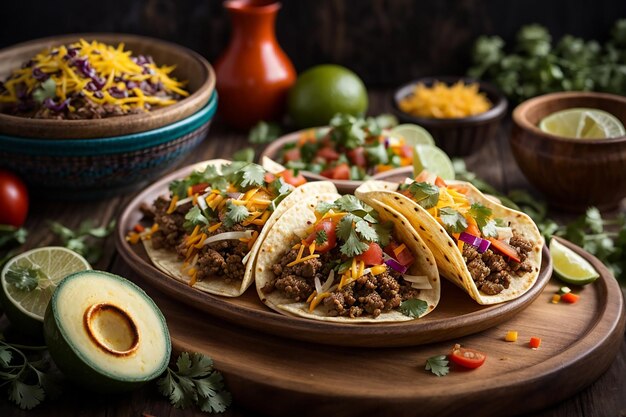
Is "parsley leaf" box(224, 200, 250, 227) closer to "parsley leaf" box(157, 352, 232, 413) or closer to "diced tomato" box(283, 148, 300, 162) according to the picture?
"parsley leaf" box(157, 352, 232, 413)

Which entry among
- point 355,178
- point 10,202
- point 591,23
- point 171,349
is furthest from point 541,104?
point 10,202

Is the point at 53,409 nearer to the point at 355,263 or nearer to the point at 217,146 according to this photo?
the point at 355,263

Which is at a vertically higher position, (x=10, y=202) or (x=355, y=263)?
(x=355, y=263)

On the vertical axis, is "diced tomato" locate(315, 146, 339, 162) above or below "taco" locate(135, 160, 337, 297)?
below

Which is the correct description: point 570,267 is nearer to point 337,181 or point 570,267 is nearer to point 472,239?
point 472,239

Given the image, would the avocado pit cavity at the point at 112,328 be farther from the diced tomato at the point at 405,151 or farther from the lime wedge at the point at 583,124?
the lime wedge at the point at 583,124

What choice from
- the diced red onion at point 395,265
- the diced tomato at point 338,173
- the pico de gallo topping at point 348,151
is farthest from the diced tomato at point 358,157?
the diced red onion at point 395,265

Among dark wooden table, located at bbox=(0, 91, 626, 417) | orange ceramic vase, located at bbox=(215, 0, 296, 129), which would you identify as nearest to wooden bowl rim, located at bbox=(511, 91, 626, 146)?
dark wooden table, located at bbox=(0, 91, 626, 417)
